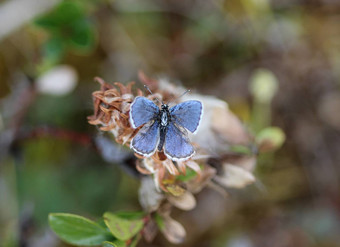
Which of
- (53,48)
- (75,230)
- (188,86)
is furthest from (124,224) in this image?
(188,86)

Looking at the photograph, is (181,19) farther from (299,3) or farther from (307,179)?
(307,179)

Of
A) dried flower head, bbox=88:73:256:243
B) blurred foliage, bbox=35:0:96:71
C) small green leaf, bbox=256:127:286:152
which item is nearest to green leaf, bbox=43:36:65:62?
blurred foliage, bbox=35:0:96:71

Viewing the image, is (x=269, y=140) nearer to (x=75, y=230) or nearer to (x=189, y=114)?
(x=189, y=114)

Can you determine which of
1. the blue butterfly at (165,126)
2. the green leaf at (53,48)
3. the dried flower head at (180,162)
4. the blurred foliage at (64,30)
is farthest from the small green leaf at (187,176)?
the green leaf at (53,48)

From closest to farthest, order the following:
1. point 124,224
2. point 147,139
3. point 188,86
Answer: point 147,139
point 124,224
point 188,86

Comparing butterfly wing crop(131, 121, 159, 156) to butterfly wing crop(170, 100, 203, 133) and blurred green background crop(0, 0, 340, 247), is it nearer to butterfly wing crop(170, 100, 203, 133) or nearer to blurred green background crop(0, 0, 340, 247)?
butterfly wing crop(170, 100, 203, 133)

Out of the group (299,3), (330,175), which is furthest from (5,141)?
(299,3)

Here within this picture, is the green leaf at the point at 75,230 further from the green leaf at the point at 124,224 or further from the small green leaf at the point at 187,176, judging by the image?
the small green leaf at the point at 187,176
